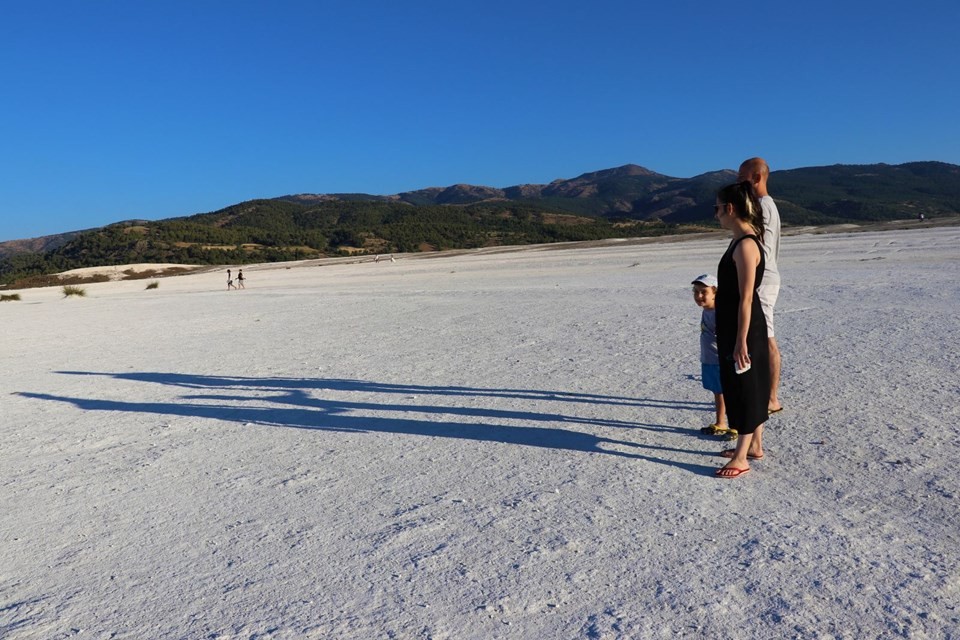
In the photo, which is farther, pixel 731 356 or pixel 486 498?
pixel 731 356

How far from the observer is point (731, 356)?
4363mm

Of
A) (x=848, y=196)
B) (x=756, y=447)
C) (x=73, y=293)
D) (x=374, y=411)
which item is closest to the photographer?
(x=756, y=447)

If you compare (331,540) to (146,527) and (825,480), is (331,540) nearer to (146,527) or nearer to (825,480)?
(146,527)

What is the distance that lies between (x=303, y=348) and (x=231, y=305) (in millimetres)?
11548

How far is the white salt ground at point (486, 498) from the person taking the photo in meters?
2.95

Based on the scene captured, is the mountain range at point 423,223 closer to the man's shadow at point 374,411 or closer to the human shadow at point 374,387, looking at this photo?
the human shadow at point 374,387

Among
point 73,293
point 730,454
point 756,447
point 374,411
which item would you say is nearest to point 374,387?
point 374,411

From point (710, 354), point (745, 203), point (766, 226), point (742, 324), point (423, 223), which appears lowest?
point (710, 354)

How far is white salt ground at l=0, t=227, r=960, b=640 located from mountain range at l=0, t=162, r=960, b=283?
220ft

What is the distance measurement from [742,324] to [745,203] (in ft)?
2.39

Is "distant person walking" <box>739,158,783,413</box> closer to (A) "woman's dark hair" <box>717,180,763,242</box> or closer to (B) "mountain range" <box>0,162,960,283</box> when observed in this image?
(A) "woman's dark hair" <box>717,180,763,242</box>

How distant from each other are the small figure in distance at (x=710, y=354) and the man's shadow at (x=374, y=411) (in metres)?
0.27

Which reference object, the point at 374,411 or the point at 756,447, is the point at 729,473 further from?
the point at 374,411

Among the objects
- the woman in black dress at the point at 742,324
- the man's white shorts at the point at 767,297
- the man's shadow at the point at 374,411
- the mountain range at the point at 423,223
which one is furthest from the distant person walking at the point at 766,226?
the mountain range at the point at 423,223
